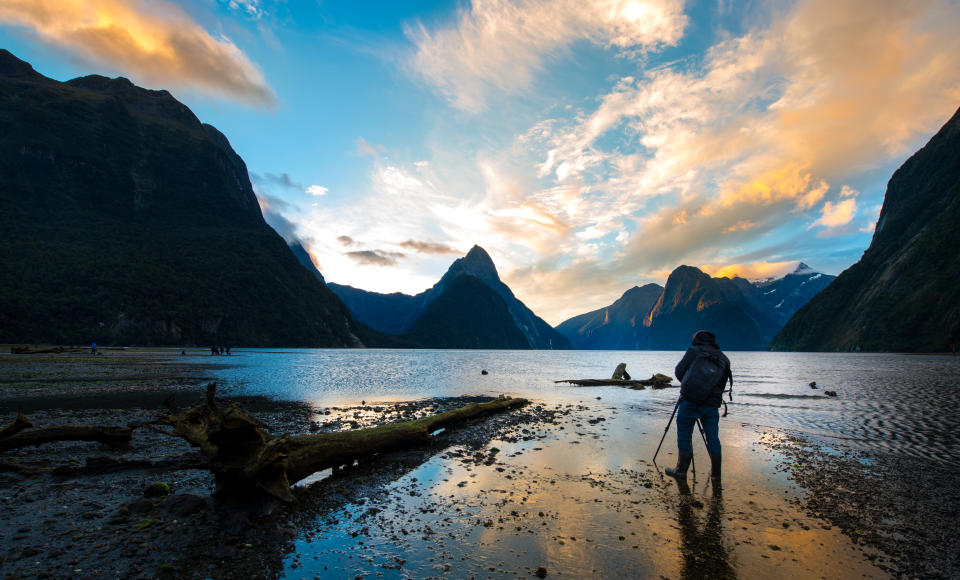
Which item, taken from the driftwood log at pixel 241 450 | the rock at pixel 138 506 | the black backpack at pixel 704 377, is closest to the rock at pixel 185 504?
the rock at pixel 138 506

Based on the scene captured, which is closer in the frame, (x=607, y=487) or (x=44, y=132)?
(x=607, y=487)

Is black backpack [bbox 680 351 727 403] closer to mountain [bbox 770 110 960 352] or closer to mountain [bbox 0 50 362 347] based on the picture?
mountain [bbox 0 50 362 347]

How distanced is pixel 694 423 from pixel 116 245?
155444 millimetres

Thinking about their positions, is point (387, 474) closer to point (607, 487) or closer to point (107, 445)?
point (607, 487)

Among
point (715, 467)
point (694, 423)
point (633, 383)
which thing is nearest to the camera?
point (715, 467)

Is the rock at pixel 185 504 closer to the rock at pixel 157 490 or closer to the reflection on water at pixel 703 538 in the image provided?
the rock at pixel 157 490

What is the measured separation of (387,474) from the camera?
10.5 meters

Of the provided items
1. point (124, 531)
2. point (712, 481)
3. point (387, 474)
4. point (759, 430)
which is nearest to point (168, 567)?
point (124, 531)

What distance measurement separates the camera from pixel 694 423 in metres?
10.2

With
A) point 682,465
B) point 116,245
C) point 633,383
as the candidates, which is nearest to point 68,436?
point 682,465

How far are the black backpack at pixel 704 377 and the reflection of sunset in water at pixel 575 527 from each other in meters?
2.15

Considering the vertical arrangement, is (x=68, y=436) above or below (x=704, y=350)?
below

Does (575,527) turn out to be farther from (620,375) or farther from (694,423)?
(620,375)

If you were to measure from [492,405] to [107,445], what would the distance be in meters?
14.8
